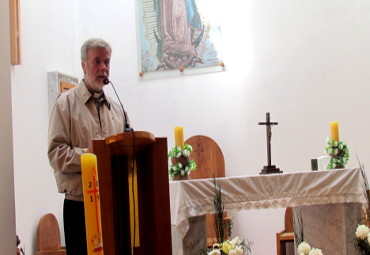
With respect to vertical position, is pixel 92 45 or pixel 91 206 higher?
pixel 92 45

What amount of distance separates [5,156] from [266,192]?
328 centimetres

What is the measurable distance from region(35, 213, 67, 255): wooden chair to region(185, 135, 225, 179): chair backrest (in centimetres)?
176

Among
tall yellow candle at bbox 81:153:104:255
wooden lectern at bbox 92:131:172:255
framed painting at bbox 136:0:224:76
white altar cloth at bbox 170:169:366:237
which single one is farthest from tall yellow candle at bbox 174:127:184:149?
tall yellow candle at bbox 81:153:104:255

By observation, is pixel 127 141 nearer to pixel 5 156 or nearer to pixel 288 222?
pixel 5 156

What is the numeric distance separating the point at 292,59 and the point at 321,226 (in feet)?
8.34

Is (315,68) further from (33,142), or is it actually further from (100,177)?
(100,177)

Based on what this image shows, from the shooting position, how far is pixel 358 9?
6.36 metres

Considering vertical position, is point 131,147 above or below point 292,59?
below

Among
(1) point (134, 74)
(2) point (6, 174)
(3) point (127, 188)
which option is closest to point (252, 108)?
(1) point (134, 74)

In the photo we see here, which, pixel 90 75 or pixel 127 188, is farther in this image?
pixel 90 75

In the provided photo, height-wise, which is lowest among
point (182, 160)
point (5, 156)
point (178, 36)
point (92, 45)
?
point (182, 160)

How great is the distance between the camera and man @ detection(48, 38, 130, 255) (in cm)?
246

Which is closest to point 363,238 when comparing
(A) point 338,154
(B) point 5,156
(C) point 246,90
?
(A) point 338,154

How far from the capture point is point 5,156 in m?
1.27
